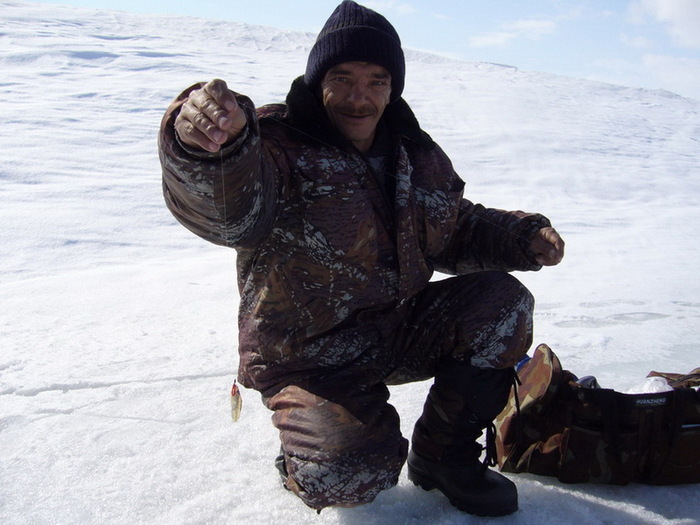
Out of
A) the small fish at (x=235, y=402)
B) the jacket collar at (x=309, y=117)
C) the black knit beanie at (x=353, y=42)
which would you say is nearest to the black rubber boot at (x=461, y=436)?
the small fish at (x=235, y=402)

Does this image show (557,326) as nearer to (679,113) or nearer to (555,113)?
(555,113)

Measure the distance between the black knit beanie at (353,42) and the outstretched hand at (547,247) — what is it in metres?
0.66

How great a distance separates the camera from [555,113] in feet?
42.1

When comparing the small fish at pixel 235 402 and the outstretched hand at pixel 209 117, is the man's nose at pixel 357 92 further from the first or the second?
the small fish at pixel 235 402

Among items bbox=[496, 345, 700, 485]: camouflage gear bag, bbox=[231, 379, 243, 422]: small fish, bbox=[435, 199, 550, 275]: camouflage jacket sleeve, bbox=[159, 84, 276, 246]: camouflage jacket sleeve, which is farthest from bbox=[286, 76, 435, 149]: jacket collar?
bbox=[496, 345, 700, 485]: camouflage gear bag

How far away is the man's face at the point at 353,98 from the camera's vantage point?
5.82ft

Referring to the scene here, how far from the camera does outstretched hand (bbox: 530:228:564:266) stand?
1880 mm

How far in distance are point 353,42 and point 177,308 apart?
1862mm

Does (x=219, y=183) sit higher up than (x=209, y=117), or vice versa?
(x=209, y=117)

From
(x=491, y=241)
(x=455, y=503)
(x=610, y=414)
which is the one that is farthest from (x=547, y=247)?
(x=455, y=503)

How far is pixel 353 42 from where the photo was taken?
5.74 feet

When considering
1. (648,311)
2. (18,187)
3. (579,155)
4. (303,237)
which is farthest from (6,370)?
(579,155)

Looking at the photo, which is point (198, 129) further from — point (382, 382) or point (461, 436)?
point (461, 436)

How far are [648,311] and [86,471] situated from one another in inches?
119
